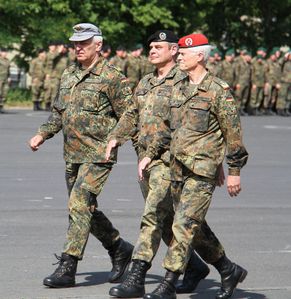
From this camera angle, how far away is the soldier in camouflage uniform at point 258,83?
4203 cm

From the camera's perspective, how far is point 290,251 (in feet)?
36.8

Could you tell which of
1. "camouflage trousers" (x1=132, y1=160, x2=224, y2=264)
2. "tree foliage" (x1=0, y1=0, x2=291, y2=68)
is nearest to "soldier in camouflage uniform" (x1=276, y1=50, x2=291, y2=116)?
"tree foliage" (x1=0, y1=0, x2=291, y2=68)

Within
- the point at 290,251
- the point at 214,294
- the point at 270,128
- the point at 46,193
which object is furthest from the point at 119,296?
the point at 270,128

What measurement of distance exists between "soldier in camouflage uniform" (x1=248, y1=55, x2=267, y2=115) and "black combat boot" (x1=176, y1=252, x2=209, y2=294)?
32.9 metres

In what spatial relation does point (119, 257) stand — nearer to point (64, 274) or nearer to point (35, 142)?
point (64, 274)

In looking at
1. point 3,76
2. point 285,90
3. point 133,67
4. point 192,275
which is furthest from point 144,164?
point 285,90

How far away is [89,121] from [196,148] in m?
1.22

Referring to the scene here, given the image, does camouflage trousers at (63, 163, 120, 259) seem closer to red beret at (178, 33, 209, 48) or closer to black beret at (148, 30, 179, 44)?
black beret at (148, 30, 179, 44)

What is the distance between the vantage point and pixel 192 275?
9141mm

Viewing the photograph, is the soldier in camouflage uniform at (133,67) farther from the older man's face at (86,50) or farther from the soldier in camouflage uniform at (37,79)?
the older man's face at (86,50)

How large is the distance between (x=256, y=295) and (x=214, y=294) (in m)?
0.29

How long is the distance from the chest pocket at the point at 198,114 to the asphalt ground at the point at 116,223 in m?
1.24

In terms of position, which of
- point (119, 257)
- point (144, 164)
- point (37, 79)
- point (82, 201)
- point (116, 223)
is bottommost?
point (37, 79)

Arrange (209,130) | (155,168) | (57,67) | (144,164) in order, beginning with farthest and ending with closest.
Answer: (57,67), (155,168), (144,164), (209,130)
